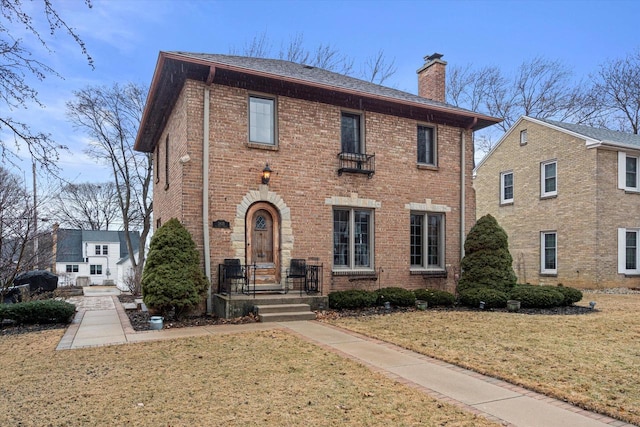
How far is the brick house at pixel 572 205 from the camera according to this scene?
16.8m

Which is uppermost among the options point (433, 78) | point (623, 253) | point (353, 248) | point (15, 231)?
point (433, 78)

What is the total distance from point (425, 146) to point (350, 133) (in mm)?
2602

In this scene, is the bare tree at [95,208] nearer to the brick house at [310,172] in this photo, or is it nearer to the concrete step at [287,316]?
the brick house at [310,172]

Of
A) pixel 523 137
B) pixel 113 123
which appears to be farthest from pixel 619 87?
pixel 113 123

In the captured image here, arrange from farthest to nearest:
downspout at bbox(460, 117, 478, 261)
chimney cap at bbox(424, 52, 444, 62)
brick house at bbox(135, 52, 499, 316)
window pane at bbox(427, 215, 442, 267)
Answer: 1. chimney cap at bbox(424, 52, 444, 62)
2. downspout at bbox(460, 117, 478, 261)
3. window pane at bbox(427, 215, 442, 267)
4. brick house at bbox(135, 52, 499, 316)

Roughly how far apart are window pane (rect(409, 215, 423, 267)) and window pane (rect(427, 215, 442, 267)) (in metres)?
0.29

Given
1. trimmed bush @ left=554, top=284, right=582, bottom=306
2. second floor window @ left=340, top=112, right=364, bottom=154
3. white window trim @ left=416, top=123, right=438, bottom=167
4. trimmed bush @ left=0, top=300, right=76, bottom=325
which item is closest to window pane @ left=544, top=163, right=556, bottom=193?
trimmed bush @ left=554, top=284, right=582, bottom=306

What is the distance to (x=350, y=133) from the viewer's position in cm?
1195

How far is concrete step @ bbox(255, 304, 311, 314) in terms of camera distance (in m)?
9.17

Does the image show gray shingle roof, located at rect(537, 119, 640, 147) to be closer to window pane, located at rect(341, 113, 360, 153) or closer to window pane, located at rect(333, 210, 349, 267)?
window pane, located at rect(341, 113, 360, 153)

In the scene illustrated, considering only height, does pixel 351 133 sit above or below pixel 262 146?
above

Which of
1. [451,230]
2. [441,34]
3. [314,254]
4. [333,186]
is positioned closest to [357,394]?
[314,254]

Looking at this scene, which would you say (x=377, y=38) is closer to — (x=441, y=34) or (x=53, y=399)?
(x=441, y=34)

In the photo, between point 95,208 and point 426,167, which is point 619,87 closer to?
point 426,167
